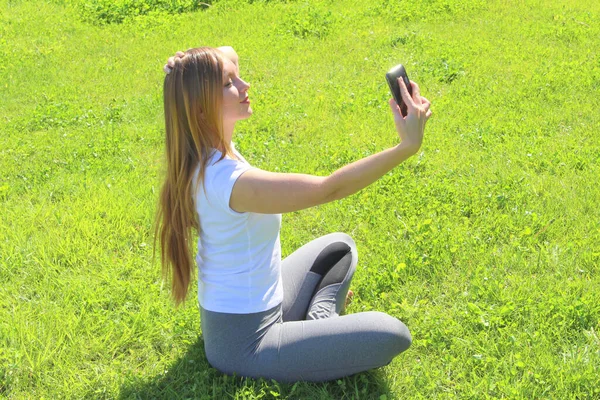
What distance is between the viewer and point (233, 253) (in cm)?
295

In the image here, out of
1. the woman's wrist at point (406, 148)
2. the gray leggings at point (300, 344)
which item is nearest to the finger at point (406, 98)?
the woman's wrist at point (406, 148)

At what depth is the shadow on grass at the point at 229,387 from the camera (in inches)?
122

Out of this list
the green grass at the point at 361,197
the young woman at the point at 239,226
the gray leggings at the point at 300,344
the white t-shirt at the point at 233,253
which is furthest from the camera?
the green grass at the point at 361,197

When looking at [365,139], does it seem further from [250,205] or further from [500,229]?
[250,205]

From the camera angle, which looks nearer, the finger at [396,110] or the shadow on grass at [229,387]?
the finger at [396,110]

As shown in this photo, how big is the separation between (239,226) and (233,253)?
151 mm

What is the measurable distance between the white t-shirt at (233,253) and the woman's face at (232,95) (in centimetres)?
18

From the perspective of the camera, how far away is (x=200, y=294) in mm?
3168

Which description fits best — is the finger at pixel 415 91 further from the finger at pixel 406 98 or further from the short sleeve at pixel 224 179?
the short sleeve at pixel 224 179

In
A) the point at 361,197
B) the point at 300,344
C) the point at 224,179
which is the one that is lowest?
the point at 361,197

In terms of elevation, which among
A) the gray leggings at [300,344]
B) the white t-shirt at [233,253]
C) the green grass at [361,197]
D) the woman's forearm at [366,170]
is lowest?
the green grass at [361,197]

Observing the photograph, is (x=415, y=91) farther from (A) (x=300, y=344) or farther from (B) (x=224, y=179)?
(A) (x=300, y=344)

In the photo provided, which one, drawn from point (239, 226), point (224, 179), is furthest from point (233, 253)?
point (224, 179)

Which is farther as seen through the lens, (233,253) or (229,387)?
(229,387)
